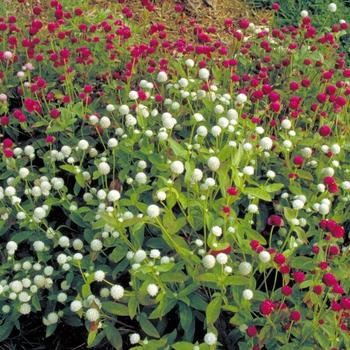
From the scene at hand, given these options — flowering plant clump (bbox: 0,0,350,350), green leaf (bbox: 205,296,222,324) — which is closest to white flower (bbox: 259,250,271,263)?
flowering plant clump (bbox: 0,0,350,350)

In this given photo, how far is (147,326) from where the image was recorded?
2535 millimetres

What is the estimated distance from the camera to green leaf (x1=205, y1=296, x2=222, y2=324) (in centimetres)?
240

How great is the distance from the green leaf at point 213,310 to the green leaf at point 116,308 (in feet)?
1.11

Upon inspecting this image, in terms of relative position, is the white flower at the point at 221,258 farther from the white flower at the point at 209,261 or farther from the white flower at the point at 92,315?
the white flower at the point at 92,315

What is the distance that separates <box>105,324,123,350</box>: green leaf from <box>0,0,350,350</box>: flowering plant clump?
1 centimetres

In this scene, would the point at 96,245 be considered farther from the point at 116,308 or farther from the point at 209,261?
the point at 209,261

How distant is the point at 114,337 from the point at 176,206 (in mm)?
790

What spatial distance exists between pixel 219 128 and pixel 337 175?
2.43ft

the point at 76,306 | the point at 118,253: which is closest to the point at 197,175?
the point at 118,253

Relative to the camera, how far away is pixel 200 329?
276 centimetres

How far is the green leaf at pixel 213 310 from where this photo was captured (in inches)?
94.3

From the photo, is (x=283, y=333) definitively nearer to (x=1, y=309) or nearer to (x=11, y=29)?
(x=1, y=309)

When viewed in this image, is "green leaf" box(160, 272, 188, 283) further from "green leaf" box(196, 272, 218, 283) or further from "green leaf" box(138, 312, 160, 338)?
"green leaf" box(138, 312, 160, 338)

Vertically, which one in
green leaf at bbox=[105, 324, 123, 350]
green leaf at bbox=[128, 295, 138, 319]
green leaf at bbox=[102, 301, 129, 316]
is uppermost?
green leaf at bbox=[128, 295, 138, 319]
